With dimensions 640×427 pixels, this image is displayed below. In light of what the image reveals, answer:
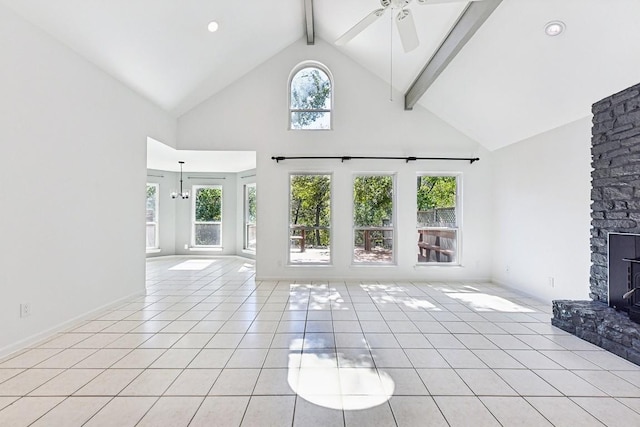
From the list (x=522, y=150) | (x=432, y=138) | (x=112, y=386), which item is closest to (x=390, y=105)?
(x=432, y=138)

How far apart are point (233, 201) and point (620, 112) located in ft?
25.8

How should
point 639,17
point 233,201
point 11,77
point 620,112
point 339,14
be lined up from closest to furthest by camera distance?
1. point 639,17
2. point 11,77
3. point 620,112
4. point 339,14
5. point 233,201

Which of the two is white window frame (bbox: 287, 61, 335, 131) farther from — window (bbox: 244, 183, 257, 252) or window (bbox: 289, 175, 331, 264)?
window (bbox: 244, 183, 257, 252)

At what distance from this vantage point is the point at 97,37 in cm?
328

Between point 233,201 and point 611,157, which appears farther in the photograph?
point 233,201

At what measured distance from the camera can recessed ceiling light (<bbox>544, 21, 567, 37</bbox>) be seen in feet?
9.25

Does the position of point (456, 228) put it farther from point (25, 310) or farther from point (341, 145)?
point (25, 310)

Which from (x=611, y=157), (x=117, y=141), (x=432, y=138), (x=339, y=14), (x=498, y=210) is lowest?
(x=498, y=210)

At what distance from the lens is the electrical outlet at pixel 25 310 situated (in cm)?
271

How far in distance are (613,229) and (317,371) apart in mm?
3429

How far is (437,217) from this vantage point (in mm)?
5668

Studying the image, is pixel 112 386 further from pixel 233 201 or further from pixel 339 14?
pixel 233 201

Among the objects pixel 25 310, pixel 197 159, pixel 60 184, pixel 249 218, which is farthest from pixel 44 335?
pixel 249 218

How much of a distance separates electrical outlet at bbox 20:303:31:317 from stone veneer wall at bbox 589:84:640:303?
5.85 meters
